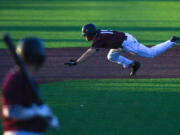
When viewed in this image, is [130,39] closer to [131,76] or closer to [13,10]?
[131,76]

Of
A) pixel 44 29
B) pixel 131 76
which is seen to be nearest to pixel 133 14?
pixel 44 29

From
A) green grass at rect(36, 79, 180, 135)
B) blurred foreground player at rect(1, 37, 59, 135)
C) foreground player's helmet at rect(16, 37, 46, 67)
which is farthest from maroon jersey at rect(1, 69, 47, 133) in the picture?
green grass at rect(36, 79, 180, 135)

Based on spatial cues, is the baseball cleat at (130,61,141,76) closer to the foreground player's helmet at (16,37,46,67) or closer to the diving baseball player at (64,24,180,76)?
the diving baseball player at (64,24,180,76)

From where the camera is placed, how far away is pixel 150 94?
35.4 ft

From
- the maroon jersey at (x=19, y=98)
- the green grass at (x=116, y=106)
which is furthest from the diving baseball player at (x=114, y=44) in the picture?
the maroon jersey at (x=19, y=98)

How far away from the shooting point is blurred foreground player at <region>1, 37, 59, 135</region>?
4.36 m

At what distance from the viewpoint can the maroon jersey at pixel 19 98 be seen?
4.36 meters

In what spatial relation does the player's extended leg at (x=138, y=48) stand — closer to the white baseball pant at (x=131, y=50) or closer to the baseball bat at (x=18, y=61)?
the white baseball pant at (x=131, y=50)

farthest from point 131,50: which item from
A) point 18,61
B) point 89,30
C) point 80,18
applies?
point 80,18

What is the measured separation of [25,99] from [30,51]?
1.45 feet

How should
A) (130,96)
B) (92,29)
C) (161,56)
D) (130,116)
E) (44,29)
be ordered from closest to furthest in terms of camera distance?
1. (130,116)
2. (130,96)
3. (92,29)
4. (161,56)
5. (44,29)

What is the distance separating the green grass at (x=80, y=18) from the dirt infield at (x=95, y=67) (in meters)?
1.89

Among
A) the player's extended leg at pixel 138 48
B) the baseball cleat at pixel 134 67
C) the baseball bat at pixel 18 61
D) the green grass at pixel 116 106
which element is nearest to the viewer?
the baseball bat at pixel 18 61

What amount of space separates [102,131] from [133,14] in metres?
18.2
